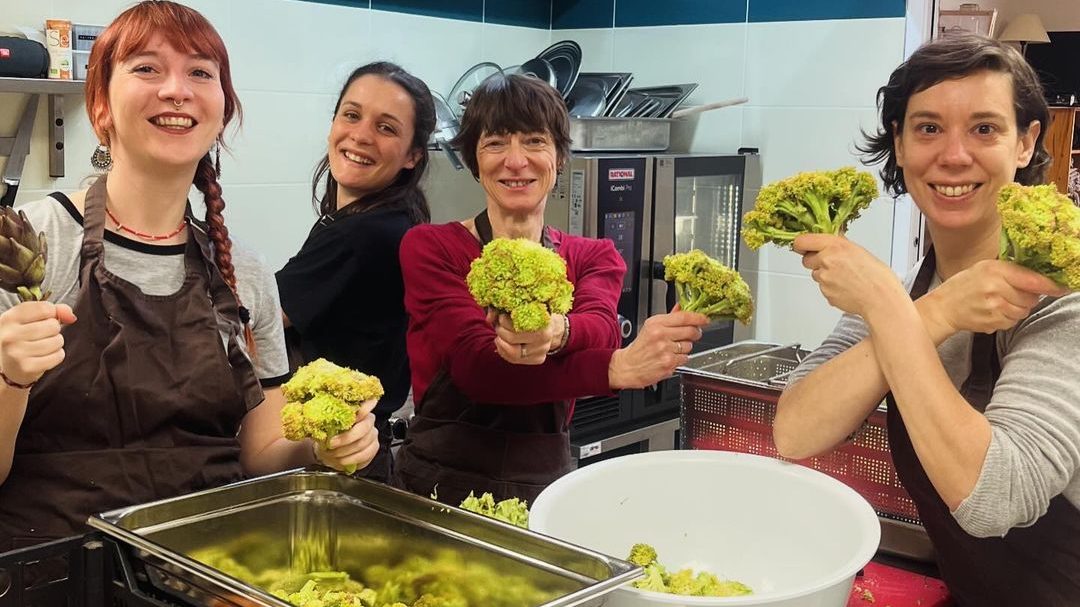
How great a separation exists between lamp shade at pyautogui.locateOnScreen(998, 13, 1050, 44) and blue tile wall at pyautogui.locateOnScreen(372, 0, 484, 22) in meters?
4.47

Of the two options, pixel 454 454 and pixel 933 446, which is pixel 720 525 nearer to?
pixel 933 446

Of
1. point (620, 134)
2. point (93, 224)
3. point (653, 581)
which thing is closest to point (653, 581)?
point (653, 581)

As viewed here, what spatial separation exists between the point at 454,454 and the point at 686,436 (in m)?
0.60

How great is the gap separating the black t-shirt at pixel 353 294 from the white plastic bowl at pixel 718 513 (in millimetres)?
873

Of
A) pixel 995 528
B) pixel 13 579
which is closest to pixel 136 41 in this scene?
pixel 13 579

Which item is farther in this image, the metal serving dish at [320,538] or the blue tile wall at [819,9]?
the blue tile wall at [819,9]

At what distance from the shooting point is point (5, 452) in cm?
155

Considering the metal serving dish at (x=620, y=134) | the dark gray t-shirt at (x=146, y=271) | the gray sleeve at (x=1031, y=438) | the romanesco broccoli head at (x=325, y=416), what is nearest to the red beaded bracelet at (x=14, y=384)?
Result: the dark gray t-shirt at (x=146, y=271)

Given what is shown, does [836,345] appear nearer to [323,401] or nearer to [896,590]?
[896,590]

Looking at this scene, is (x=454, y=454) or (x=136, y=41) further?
(x=454, y=454)

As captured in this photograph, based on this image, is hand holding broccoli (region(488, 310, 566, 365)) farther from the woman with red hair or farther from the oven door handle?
the oven door handle

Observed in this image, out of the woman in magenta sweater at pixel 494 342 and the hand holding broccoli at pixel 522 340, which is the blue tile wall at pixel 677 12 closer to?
the woman in magenta sweater at pixel 494 342

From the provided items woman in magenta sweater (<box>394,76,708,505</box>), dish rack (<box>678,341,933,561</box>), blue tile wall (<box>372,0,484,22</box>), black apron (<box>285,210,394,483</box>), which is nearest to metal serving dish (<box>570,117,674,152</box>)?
→ blue tile wall (<box>372,0,484,22</box>)

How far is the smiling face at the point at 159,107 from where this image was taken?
5.57 ft
